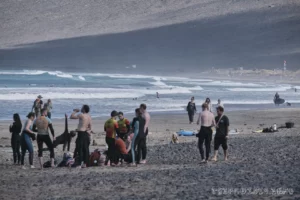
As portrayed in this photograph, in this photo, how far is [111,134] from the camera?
14367 mm

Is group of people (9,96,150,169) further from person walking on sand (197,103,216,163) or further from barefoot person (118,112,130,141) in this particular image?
person walking on sand (197,103,216,163)

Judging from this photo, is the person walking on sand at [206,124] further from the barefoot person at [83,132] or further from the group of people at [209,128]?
the barefoot person at [83,132]

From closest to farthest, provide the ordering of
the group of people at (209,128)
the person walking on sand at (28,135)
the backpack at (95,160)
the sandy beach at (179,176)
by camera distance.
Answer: the sandy beach at (179,176)
the person walking on sand at (28,135)
the group of people at (209,128)
the backpack at (95,160)

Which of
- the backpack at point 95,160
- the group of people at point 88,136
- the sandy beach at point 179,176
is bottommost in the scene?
the sandy beach at point 179,176

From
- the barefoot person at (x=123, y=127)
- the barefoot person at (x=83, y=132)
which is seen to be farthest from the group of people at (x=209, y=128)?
the barefoot person at (x=83, y=132)

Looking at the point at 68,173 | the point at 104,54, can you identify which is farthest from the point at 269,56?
the point at 68,173

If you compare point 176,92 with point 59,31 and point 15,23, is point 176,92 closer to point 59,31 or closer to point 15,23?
point 59,31

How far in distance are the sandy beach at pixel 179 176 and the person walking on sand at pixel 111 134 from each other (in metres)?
0.48

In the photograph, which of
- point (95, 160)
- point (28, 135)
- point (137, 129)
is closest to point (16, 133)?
point (28, 135)

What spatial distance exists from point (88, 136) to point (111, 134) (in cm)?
49

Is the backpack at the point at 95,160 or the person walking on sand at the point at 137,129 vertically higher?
the person walking on sand at the point at 137,129

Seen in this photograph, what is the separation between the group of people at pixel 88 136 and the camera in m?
14.0

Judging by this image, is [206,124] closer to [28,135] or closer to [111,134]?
[111,134]

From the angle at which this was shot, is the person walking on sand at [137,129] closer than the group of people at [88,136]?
No
